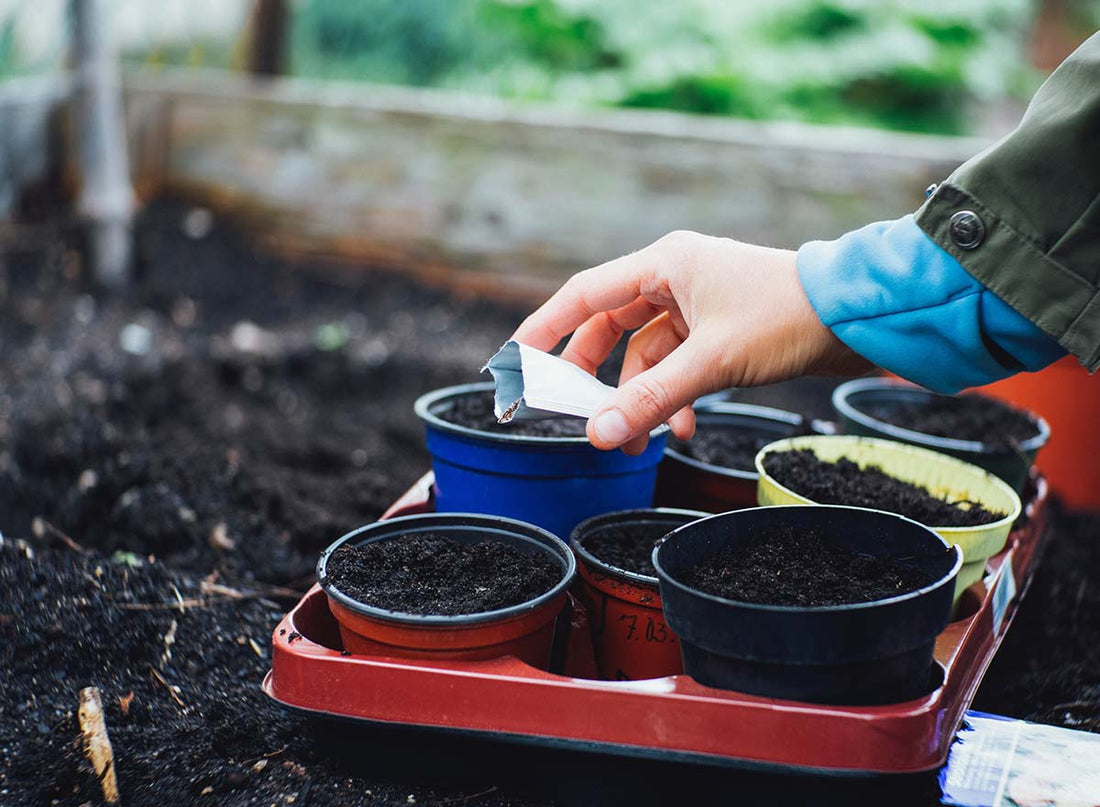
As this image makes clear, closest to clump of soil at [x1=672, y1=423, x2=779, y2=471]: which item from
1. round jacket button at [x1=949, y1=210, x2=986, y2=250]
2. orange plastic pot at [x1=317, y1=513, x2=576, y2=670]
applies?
orange plastic pot at [x1=317, y1=513, x2=576, y2=670]

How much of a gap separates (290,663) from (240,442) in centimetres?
163

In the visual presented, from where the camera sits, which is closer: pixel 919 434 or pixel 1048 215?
pixel 1048 215

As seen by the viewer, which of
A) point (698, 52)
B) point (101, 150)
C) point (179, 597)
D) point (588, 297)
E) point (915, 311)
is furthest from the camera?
point (698, 52)

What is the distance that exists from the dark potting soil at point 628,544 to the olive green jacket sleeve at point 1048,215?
65 centimetres

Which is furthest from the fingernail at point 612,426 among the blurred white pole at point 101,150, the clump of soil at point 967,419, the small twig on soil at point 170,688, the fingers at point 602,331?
the blurred white pole at point 101,150

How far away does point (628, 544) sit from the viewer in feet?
5.53

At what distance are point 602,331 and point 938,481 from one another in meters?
0.72

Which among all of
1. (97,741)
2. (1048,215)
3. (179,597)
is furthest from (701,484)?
(97,741)

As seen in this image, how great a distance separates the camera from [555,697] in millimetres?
1299

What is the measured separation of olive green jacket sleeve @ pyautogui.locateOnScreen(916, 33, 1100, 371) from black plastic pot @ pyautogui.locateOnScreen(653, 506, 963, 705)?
342mm

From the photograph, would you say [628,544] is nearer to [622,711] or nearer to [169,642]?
[622,711]

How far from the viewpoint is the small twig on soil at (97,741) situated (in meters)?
1.41

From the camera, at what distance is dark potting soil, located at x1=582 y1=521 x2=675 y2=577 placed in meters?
1.59

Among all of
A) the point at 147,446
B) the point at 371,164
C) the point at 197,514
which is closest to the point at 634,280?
the point at 197,514
